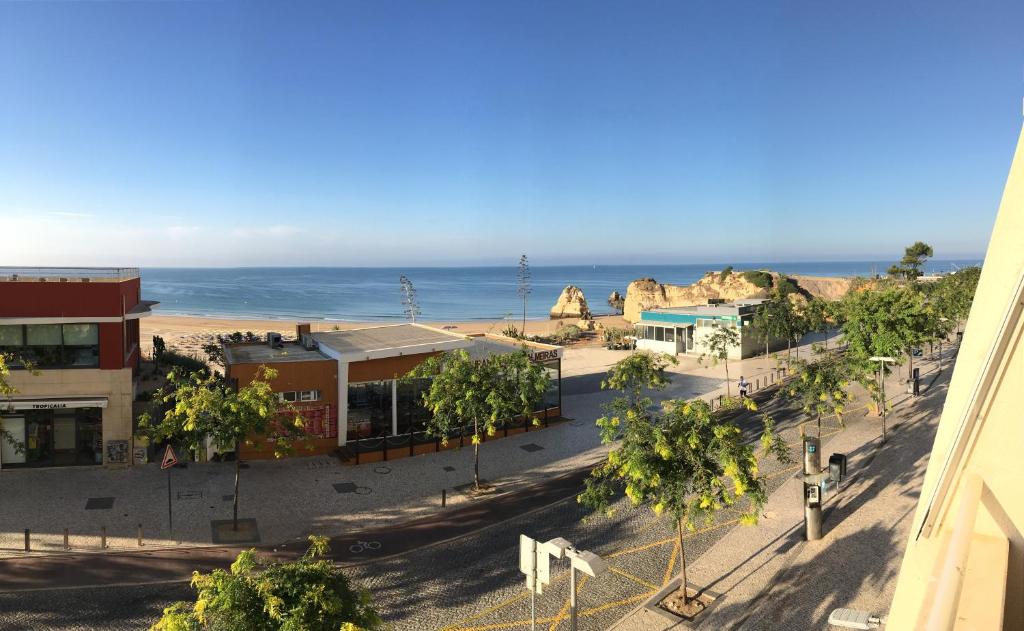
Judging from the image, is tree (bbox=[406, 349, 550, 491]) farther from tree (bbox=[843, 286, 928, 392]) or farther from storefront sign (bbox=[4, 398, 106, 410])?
tree (bbox=[843, 286, 928, 392])

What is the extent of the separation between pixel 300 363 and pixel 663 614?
17293 mm

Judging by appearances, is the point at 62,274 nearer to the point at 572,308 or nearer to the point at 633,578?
the point at 633,578

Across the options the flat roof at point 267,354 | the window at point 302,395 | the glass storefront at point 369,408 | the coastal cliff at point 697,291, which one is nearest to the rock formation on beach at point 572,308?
the coastal cliff at point 697,291

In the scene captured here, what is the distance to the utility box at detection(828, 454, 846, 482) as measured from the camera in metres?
19.5

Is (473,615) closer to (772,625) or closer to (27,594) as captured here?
(772,625)

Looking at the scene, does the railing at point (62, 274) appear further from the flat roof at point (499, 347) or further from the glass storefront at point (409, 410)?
the flat roof at point (499, 347)

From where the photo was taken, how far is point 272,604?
7473 mm

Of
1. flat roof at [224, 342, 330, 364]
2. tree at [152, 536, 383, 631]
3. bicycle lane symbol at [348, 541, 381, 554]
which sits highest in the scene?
flat roof at [224, 342, 330, 364]

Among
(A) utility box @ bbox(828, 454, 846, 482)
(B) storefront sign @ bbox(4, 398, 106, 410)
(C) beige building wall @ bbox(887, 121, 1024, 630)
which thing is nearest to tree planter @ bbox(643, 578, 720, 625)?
(A) utility box @ bbox(828, 454, 846, 482)

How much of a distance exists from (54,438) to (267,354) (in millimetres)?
7950

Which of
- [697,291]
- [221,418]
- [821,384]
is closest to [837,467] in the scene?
[821,384]

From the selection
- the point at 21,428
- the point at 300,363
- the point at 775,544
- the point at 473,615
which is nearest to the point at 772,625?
the point at 775,544

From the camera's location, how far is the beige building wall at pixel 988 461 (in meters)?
3.51

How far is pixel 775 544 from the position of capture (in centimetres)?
1598
